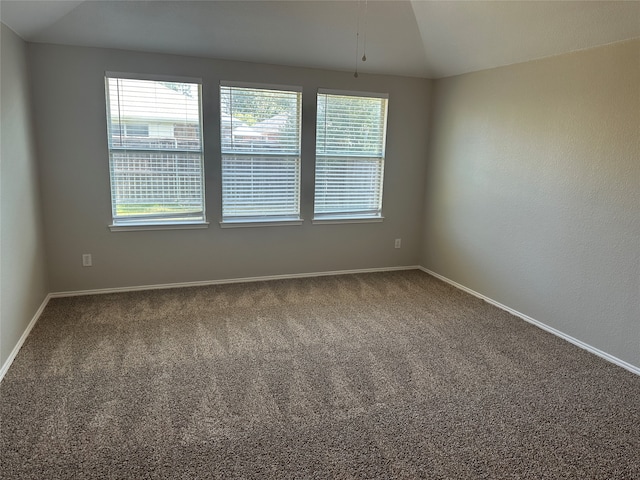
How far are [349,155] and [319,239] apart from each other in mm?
1015

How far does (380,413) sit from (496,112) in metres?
3.03

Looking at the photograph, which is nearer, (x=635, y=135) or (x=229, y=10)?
(x=635, y=135)

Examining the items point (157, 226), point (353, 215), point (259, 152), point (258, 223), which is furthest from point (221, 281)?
point (353, 215)

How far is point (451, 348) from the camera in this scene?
10.1ft

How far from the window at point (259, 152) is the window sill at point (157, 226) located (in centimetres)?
28

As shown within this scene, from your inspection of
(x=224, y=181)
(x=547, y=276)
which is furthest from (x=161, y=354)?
(x=547, y=276)

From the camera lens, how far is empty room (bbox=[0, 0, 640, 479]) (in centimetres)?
215

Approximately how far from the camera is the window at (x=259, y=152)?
13.6 ft

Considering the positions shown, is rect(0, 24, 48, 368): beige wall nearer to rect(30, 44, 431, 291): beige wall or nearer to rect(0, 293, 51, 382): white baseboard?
rect(0, 293, 51, 382): white baseboard

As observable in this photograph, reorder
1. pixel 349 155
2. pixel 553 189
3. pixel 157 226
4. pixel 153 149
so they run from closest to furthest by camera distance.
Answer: pixel 553 189
pixel 153 149
pixel 157 226
pixel 349 155

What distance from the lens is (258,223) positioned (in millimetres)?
4406

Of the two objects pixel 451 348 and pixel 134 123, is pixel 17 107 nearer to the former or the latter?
pixel 134 123

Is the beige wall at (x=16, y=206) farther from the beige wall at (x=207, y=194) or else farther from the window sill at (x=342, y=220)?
the window sill at (x=342, y=220)

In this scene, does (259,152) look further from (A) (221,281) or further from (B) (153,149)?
(A) (221,281)
